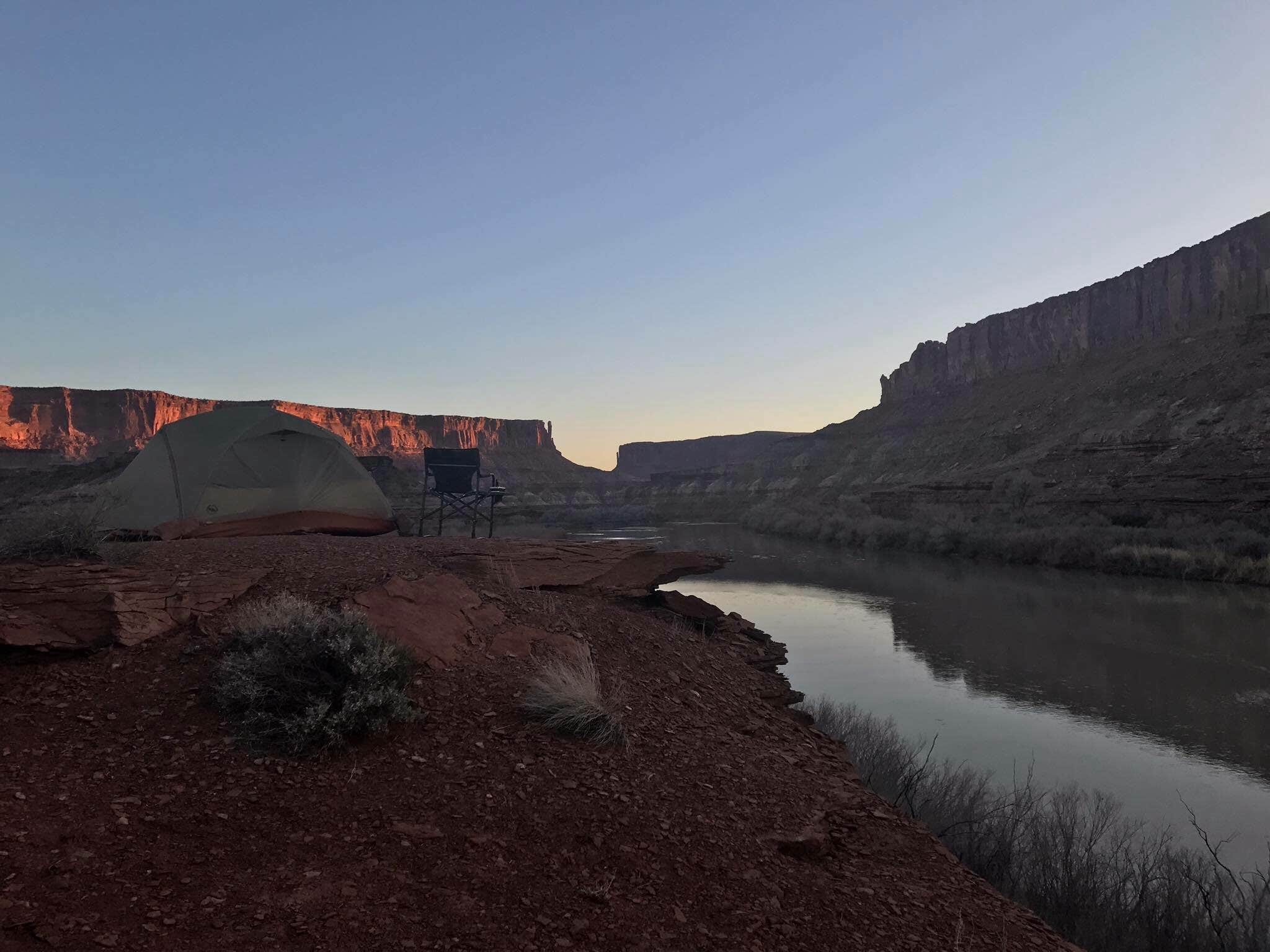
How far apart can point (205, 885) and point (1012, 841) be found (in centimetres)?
534

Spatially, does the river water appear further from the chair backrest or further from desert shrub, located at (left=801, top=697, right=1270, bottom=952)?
the chair backrest

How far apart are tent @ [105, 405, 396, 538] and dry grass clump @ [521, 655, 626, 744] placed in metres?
7.31

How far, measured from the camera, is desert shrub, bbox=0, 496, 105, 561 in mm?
5547

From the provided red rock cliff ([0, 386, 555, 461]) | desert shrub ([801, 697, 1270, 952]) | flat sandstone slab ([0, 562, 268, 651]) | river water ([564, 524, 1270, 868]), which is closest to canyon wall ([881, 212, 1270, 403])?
river water ([564, 524, 1270, 868])

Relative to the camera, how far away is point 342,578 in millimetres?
6051

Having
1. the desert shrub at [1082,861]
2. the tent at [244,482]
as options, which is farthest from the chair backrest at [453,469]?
the desert shrub at [1082,861]

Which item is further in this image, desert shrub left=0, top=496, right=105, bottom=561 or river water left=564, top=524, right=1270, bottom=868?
river water left=564, top=524, right=1270, bottom=868

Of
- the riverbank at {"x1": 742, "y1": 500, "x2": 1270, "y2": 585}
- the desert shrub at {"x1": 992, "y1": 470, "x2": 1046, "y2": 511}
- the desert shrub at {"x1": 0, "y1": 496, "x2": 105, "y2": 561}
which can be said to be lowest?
the riverbank at {"x1": 742, "y1": 500, "x2": 1270, "y2": 585}

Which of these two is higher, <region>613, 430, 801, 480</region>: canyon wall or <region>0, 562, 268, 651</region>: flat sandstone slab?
<region>613, 430, 801, 480</region>: canyon wall

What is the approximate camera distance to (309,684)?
4324 millimetres

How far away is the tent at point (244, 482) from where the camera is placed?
10711mm

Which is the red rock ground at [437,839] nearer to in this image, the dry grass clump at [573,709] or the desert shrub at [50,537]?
the dry grass clump at [573,709]

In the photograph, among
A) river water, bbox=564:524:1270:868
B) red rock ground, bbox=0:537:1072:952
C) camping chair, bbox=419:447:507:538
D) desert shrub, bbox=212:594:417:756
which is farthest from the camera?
camping chair, bbox=419:447:507:538

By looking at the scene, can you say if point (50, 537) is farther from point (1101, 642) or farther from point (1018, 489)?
point (1018, 489)
